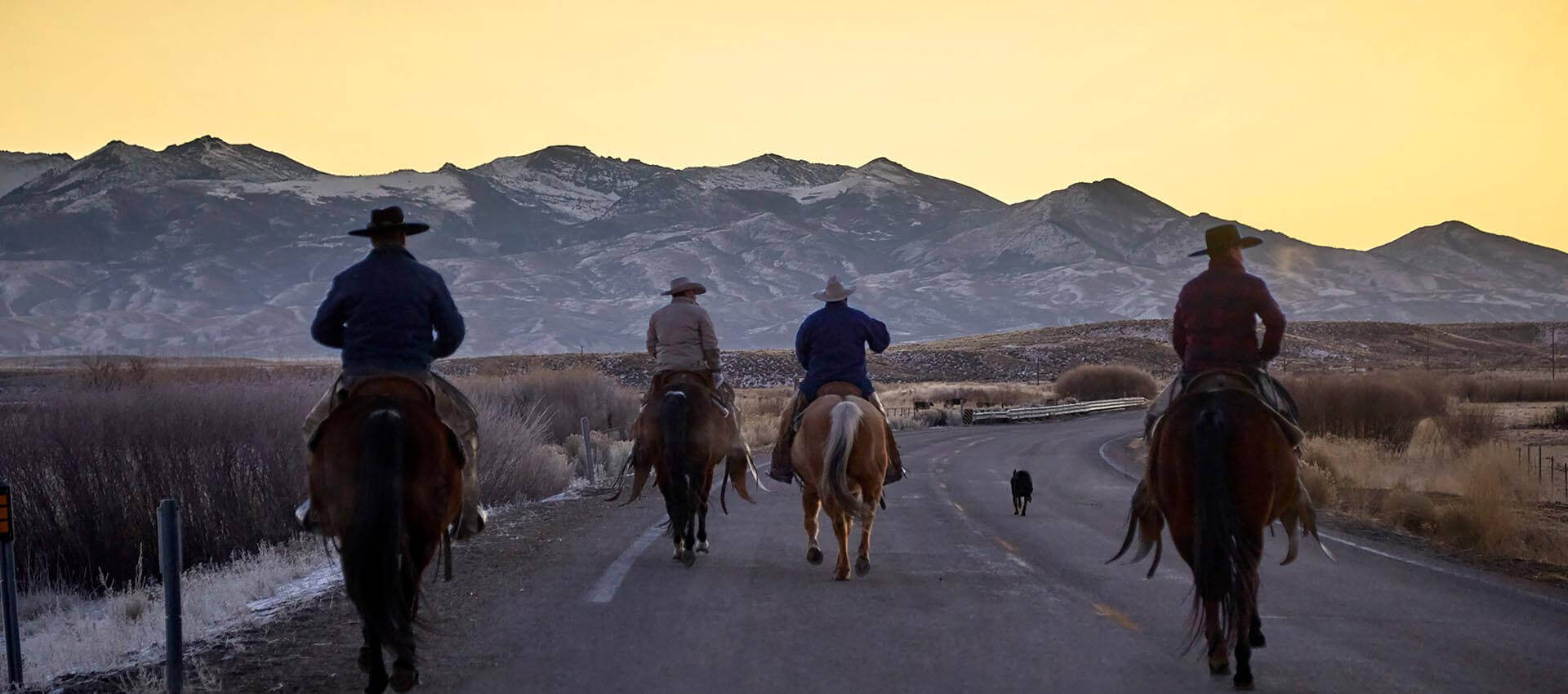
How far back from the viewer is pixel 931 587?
36.1 ft

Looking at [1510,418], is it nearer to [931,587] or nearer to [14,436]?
[931,587]

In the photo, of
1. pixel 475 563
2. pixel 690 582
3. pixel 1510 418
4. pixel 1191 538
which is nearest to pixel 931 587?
pixel 690 582

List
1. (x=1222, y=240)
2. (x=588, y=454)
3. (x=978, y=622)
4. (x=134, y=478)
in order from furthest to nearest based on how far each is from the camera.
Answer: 1. (x=588, y=454)
2. (x=134, y=478)
3. (x=978, y=622)
4. (x=1222, y=240)

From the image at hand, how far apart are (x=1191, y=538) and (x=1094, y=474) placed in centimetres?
1866

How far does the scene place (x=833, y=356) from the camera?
1243 centimetres

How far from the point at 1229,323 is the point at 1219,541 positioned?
5.00ft

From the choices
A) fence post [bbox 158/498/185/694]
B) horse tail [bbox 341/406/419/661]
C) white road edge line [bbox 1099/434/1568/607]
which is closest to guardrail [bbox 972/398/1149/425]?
white road edge line [bbox 1099/434/1568/607]

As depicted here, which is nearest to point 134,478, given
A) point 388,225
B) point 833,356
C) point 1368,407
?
point 833,356

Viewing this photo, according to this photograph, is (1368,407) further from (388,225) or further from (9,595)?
(9,595)

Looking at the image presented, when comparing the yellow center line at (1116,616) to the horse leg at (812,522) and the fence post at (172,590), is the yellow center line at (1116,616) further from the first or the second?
the fence post at (172,590)

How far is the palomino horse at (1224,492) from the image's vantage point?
296 inches

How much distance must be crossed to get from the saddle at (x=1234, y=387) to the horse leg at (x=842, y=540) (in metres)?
3.60

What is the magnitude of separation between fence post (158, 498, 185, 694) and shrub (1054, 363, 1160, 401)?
70.7 meters

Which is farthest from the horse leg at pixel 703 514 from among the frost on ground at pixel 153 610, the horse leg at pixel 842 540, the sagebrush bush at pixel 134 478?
the sagebrush bush at pixel 134 478
